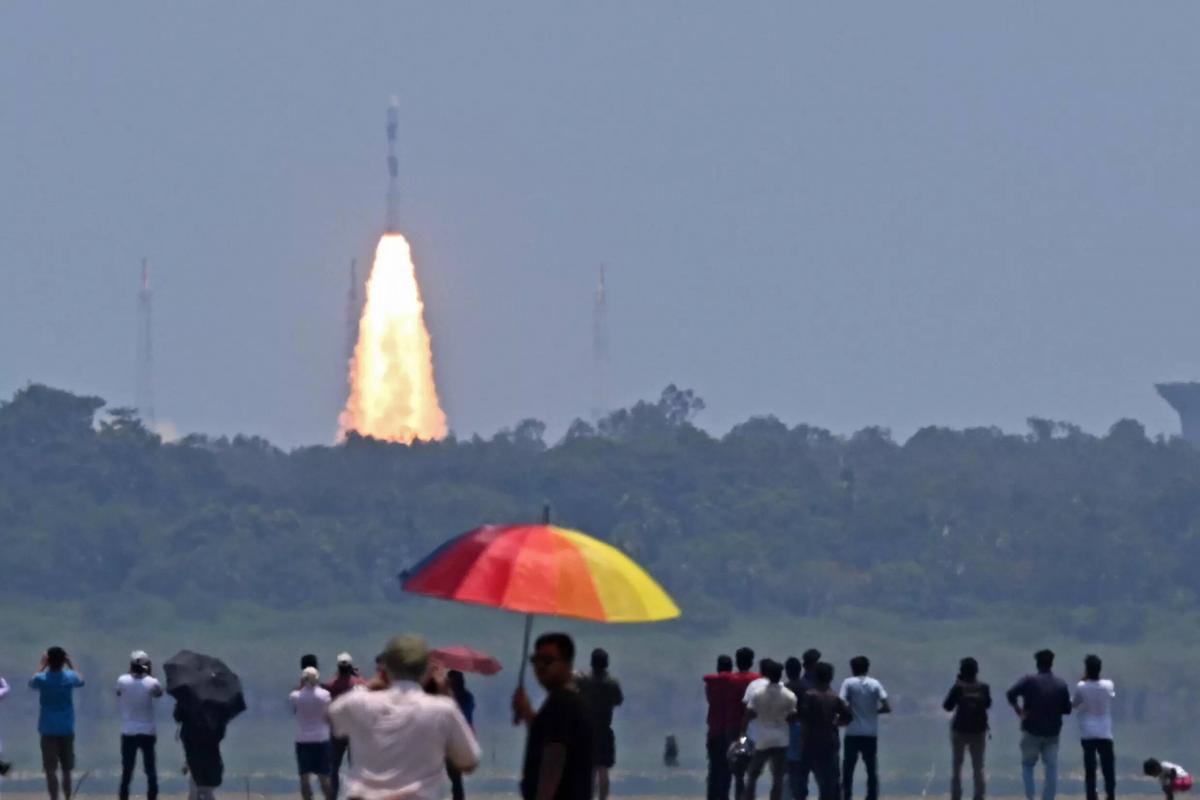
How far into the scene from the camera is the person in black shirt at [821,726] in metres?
30.2

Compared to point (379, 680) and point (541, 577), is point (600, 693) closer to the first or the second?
point (541, 577)

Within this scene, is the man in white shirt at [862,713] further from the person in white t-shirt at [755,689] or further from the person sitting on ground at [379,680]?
the person sitting on ground at [379,680]

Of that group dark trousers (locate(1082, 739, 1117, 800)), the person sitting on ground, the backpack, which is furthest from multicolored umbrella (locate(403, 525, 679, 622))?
dark trousers (locate(1082, 739, 1117, 800))

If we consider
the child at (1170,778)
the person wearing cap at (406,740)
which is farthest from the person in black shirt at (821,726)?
the person wearing cap at (406,740)

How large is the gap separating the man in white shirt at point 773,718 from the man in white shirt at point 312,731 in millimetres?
3858

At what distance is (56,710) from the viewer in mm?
30781

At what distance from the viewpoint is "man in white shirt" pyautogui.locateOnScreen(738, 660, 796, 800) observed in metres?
29.3

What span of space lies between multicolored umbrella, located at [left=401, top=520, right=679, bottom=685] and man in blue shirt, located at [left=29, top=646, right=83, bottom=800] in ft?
33.9

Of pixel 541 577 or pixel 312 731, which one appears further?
pixel 312 731

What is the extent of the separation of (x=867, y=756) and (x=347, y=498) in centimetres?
13342

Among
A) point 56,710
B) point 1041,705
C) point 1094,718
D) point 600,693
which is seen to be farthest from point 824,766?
point 56,710

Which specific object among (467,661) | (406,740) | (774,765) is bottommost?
(406,740)

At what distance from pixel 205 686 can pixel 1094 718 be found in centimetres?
867

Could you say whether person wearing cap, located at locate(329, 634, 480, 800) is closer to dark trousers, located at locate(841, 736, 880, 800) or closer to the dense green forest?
dark trousers, located at locate(841, 736, 880, 800)
